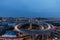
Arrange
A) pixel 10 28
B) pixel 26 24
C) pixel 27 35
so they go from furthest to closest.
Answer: pixel 26 24
pixel 10 28
pixel 27 35

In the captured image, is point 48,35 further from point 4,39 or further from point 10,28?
point 10,28

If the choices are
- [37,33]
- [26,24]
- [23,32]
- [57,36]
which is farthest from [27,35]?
[26,24]

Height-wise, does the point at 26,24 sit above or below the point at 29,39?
above

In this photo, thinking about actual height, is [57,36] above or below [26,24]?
below

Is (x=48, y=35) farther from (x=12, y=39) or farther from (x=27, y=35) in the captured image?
(x=12, y=39)

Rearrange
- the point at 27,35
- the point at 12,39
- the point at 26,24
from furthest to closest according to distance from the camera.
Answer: the point at 26,24 → the point at 27,35 → the point at 12,39

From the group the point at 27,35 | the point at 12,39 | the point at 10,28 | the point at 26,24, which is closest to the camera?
the point at 12,39

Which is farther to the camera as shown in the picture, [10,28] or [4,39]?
[10,28]

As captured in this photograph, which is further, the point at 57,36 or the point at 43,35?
the point at 57,36

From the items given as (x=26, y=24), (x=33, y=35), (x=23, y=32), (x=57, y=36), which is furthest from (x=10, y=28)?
(x=57, y=36)
